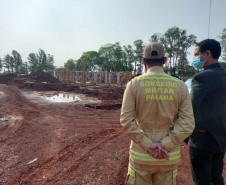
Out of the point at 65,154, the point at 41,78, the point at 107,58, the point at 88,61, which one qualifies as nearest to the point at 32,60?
the point at 88,61

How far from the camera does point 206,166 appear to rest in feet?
7.04

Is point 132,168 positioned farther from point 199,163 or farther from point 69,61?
point 69,61

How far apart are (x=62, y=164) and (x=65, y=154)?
492mm

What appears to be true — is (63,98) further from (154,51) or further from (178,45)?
(178,45)

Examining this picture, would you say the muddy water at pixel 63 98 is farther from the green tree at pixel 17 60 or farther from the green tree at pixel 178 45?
the green tree at pixel 17 60

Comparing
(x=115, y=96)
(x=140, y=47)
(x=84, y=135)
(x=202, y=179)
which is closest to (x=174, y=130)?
(x=202, y=179)

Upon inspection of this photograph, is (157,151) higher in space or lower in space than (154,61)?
lower

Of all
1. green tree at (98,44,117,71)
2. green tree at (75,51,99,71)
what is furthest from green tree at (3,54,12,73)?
green tree at (98,44,117,71)

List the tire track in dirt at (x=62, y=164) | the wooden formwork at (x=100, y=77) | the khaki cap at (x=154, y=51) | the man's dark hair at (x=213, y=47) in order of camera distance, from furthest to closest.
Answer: the wooden formwork at (x=100, y=77)
the tire track in dirt at (x=62, y=164)
the man's dark hair at (x=213, y=47)
the khaki cap at (x=154, y=51)

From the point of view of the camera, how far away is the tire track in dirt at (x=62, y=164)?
126 inches

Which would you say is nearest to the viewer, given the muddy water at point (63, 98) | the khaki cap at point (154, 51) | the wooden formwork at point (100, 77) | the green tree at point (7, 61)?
the khaki cap at point (154, 51)

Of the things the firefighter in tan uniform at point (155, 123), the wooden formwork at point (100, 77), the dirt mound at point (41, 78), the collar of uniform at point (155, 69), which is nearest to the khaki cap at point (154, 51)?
the firefighter in tan uniform at point (155, 123)

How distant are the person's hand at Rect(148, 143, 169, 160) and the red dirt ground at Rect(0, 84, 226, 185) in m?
1.67

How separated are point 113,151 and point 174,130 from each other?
2.85 m
